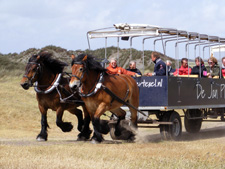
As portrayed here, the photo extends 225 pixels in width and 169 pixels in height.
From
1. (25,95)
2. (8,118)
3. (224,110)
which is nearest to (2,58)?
(25,95)

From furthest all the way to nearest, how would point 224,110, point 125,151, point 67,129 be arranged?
1. point 224,110
2. point 67,129
3. point 125,151

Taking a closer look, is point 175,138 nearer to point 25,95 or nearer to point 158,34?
point 158,34

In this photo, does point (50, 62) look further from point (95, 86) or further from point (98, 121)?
point (98, 121)

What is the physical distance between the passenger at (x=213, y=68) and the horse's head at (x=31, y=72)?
5.78 metres

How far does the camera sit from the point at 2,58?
142ft

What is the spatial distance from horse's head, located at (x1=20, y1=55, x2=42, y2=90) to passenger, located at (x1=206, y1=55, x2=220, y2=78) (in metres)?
5.78

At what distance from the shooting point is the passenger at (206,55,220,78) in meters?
15.3

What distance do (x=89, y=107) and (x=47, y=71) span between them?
5.22 feet

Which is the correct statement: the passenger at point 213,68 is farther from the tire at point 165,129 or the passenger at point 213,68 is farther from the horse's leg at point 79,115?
the horse's leg at point 79,115

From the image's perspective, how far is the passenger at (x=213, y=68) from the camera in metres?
15.3

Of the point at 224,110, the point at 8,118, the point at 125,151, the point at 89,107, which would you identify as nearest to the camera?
the point at 125,151

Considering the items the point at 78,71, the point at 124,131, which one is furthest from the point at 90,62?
the point at 124,131

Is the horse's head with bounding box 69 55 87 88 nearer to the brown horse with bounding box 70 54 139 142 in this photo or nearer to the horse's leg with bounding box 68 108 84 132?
the brown horse with bounding box 70 54 139 142

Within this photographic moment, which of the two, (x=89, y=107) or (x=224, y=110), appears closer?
(x=89, y=107)
